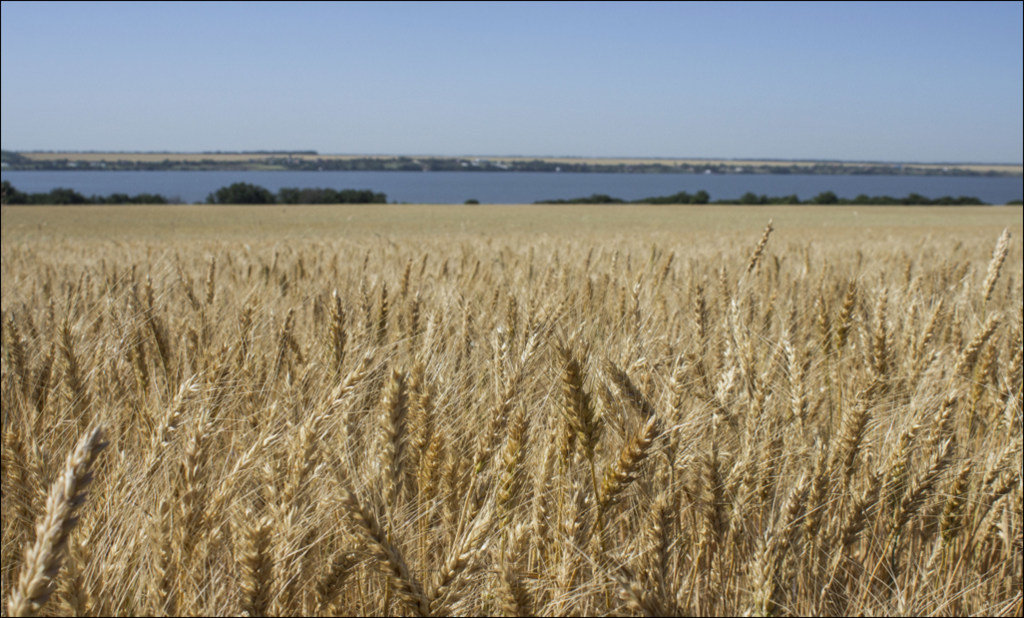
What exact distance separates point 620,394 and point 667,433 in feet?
0.37

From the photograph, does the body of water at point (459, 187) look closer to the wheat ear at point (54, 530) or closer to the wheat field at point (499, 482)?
the wheat field at point (499, 482)

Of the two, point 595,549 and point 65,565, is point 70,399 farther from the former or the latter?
point 595,549

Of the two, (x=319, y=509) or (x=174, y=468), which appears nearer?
(x=319, y=509)

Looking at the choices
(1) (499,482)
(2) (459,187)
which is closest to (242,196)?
(1) (499,482)

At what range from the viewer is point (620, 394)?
119 cm

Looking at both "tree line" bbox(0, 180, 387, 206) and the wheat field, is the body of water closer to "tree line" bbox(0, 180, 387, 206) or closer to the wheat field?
"tree line" bbox(0, 180, 387, 206)

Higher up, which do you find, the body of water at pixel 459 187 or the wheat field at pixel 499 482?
the body of water at pixel 459 187

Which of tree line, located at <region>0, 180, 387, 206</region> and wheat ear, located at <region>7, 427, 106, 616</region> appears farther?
tree line, located at <region>0, 180, 387, 206</region>

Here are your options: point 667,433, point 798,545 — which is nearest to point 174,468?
point 667,433

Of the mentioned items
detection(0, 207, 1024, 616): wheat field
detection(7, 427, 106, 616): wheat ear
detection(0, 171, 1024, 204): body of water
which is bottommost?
detection(0, 207, 1024, 616): wheat field

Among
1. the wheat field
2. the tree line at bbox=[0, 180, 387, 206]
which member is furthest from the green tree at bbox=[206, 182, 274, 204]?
the wheat field

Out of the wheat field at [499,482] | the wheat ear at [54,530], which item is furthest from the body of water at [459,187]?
the wheat ear at [54,530]

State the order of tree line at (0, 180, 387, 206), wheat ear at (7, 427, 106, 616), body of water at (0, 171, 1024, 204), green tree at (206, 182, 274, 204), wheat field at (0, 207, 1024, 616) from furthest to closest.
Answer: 1. body of water at (0, 171, 1024, 204)
2. green tree at (206, 182, 274, 204)
3. tree line at (0, 180, 387, 206)
4. wheat field at (0, 207, 1024, 616)
5. wheat ear at (7, 427, 106, 616)

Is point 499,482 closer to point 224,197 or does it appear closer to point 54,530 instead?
point 54,530
